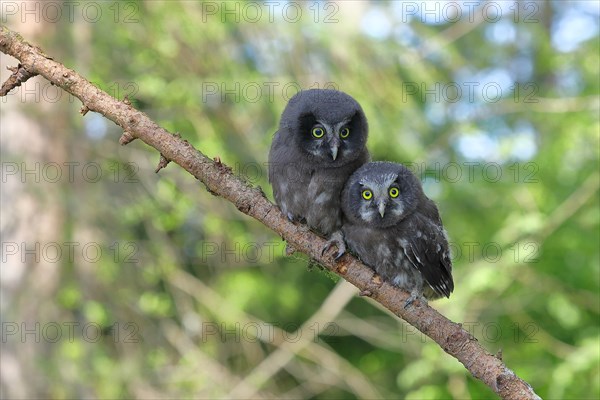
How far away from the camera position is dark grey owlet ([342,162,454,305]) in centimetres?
428

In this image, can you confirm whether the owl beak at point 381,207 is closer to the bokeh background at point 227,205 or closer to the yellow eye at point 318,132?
the yellow eye at point 318,132

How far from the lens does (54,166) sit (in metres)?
8.06

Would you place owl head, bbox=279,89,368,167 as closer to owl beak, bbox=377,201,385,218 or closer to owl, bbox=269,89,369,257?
owl, bbox=269,89,369,257

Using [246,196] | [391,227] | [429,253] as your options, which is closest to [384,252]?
[391,227]

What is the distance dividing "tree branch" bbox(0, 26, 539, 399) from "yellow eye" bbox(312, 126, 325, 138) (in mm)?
783

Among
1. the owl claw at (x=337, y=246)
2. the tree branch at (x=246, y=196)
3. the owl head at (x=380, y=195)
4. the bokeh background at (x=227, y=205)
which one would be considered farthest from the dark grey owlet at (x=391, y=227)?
the bokeh background at (x=227, y=205)

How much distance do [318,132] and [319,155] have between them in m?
0.14

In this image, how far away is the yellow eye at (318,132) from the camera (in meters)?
4.29

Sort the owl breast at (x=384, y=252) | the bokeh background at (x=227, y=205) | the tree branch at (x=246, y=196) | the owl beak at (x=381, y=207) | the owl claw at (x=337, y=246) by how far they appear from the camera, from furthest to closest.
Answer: the bokeh background at (x=227, y=205) < the owl breast at (x=384, y=252) < the owl beak at (x=381, y=207) < the owl claw at (x=337, y=246) < the tree branch at (x=246, y=196)

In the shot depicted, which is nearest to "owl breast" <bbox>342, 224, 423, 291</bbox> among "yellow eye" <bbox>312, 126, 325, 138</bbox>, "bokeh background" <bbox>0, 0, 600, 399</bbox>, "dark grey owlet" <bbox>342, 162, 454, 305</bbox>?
"dark grey owlet" <bbox>342, 162, 454, 305</bbox>

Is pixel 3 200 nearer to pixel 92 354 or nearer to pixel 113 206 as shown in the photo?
pixel 113 206

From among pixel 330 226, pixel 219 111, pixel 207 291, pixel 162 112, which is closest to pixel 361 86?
pixel 219 111

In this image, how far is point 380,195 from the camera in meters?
4.20

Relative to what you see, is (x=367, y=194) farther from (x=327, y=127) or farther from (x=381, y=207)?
(x=327, y=127)
